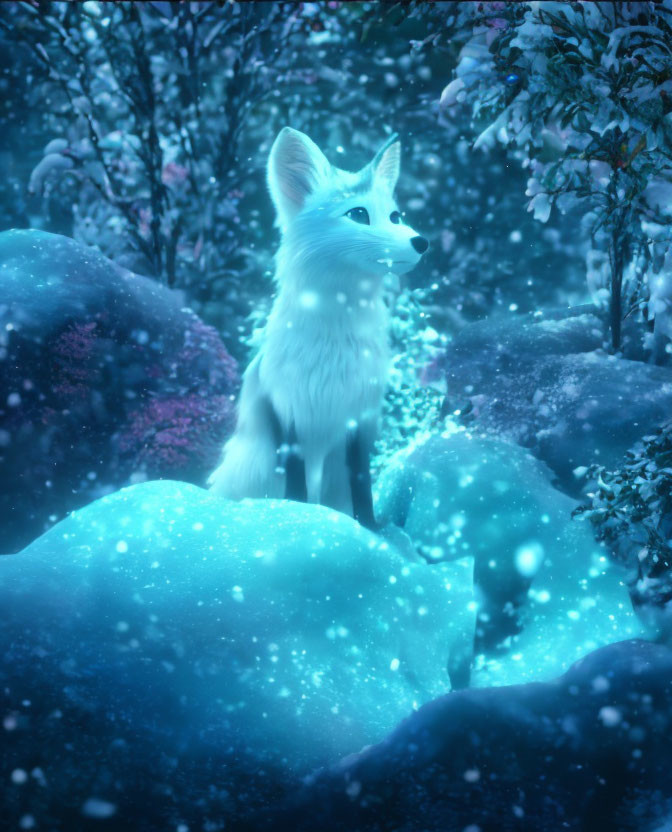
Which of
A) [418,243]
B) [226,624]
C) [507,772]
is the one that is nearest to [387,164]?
[418,243]

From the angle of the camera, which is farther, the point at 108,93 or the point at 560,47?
the point at 108,93

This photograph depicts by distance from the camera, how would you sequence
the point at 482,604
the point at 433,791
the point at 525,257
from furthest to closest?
the point at 525,257
the point at 482,604
the point at 433,791

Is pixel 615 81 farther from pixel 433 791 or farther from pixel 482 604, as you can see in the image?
pixel 433 791

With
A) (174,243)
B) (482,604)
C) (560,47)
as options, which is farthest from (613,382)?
(174,243)

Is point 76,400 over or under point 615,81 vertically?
under

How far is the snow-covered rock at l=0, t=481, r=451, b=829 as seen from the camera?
995 millimetres

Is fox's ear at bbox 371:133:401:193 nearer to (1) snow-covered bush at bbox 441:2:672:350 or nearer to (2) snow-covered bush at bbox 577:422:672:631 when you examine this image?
(1) snow-covered bush at bbox 441:2:672:350

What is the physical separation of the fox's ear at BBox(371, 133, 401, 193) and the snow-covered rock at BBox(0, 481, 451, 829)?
81 cm

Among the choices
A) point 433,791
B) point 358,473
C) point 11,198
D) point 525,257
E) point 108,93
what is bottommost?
point 433,791

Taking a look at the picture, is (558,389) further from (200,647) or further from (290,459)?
(200,647)

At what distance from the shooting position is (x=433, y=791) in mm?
976

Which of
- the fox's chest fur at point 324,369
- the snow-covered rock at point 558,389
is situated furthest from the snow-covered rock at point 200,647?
the snow-covered rock at point 558,389

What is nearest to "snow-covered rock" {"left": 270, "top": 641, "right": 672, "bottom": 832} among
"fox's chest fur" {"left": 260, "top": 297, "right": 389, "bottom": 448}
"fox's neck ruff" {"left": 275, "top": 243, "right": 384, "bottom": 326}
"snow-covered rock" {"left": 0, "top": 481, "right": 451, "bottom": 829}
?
"snow-covered rock" {"left": 0, "top": 481, "right": 451, "bottom": 829}

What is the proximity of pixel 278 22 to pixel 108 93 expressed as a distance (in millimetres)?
655
